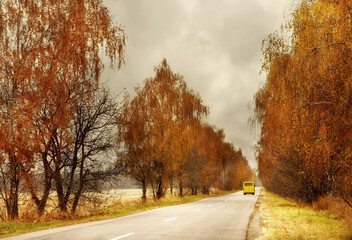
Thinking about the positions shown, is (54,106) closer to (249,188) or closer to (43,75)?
(43,75)

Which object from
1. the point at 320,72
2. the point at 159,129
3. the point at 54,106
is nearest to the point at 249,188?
the point at 159,129

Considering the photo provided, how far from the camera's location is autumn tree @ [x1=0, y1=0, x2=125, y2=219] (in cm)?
1229

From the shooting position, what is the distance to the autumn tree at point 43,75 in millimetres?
12289

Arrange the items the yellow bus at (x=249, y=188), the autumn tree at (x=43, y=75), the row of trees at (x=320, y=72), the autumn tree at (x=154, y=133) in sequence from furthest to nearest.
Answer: the yellow bus at (x=249, y=188) < the autumn tree at (x=154, y=133) < the autumn tree at (x=43, y=75) < the row of trees at (x=320, y=72)

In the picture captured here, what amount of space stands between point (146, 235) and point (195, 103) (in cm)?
2498

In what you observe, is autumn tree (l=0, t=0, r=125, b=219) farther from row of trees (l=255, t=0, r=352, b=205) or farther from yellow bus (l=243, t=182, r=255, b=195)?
yellow bus (l=243, t=182, r=255, b=195)

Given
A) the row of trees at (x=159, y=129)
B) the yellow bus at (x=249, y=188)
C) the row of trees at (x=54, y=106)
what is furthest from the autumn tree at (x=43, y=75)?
the yellow bus at (x=249, y=188)

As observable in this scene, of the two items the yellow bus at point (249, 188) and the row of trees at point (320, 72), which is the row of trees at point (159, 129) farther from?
the yellow bus at point (249, 188)

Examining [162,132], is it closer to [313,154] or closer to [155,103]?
[155,103]

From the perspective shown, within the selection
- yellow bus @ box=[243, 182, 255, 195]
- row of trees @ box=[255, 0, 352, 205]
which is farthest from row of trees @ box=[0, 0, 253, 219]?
yellow bus @ box=[243, 182, 255, 195]

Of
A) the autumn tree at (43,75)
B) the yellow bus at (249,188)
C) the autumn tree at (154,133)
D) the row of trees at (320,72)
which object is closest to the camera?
the row of trees at (320,72)

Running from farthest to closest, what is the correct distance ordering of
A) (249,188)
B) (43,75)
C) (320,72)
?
(249,188)
(43,75)
(320,72)

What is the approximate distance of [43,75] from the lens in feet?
43.7

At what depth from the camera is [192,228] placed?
36.5 ft
